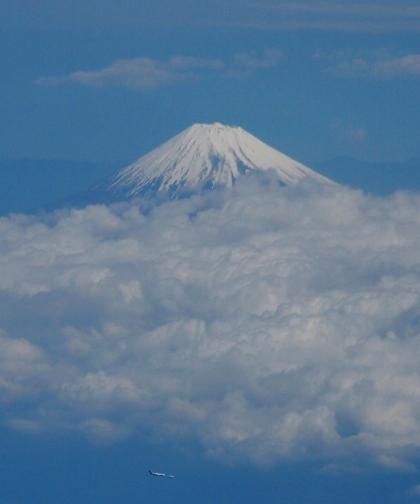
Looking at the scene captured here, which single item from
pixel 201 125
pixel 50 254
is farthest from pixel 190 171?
pixel 50 254

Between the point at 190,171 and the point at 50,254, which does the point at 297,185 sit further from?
the point at 50,254

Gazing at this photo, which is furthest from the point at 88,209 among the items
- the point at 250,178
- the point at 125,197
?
the point at 250,178

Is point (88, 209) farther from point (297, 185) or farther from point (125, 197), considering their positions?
point (297, 185)

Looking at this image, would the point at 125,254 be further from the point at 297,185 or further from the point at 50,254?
the point at 297,185

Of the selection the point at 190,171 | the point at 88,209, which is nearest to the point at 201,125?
the point at 190,171

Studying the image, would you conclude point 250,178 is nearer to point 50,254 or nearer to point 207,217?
point 207,217
